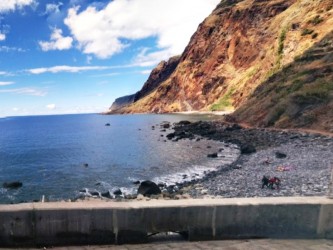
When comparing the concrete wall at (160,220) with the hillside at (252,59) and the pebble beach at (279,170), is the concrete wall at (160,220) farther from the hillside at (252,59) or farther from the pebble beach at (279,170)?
the hillside at (252,59)

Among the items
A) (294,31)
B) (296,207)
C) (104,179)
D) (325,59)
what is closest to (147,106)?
(294,31)

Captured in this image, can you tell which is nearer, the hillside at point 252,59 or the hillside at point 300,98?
the hillside at point 300,98

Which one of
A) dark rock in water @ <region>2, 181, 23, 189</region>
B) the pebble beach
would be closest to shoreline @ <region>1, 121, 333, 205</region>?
the pebble beach

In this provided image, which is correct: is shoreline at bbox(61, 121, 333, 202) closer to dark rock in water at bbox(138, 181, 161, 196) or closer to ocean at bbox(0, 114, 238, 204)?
dark rock in water at bbox(138, 181, 161, 196)

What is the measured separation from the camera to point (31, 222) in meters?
6.77

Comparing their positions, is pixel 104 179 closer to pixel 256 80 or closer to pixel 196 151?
pixel 196 151

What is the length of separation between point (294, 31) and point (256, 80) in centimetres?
1901

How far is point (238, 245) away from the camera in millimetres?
7066

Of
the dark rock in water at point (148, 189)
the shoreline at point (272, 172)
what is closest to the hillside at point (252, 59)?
the shoreline at point (272, 172)

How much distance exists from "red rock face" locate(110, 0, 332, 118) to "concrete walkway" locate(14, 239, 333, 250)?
88.7 m

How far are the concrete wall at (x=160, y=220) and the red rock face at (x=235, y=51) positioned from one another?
8835 cm

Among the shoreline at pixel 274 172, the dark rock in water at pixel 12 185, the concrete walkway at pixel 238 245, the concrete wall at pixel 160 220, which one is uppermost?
the concrete wall at pixel 160 220

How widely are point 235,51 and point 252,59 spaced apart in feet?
36.3

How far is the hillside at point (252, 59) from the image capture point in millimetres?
61531
